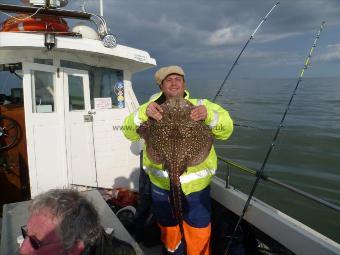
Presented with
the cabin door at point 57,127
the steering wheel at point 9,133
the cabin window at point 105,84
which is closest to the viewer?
the cabin door at point 57,127

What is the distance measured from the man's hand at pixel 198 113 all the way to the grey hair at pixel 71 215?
4.92ft

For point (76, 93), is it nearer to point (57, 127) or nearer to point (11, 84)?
point (57, 127)

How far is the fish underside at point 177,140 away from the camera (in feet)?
10.2

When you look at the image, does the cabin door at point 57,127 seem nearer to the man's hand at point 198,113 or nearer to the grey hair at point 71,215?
the man's hand at point 198,113

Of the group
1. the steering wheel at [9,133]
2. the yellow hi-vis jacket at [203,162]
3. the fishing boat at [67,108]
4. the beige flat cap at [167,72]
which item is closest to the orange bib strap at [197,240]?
the yellow hi-vis jacket at [203,162]

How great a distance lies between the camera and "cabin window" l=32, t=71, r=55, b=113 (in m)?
5.45

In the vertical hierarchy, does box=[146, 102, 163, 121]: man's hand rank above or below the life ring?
below

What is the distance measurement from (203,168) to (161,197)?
1.93ft

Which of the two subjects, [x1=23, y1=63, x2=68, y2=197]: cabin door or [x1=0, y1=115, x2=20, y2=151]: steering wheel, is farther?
[x1=0, y1=115, x2=20, y2=151]: steering wheel

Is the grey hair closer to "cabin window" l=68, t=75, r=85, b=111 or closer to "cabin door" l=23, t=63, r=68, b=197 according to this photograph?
"cabin door" l=23, t=63, r=68, b=197

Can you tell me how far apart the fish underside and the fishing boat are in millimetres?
1491

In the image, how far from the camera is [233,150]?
56.0ft

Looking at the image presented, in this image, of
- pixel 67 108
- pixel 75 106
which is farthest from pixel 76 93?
pixel 67 108

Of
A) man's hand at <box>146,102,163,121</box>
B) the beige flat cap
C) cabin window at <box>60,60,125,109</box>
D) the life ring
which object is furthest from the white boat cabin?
man's hand at <box>146,102,163,121</box>
